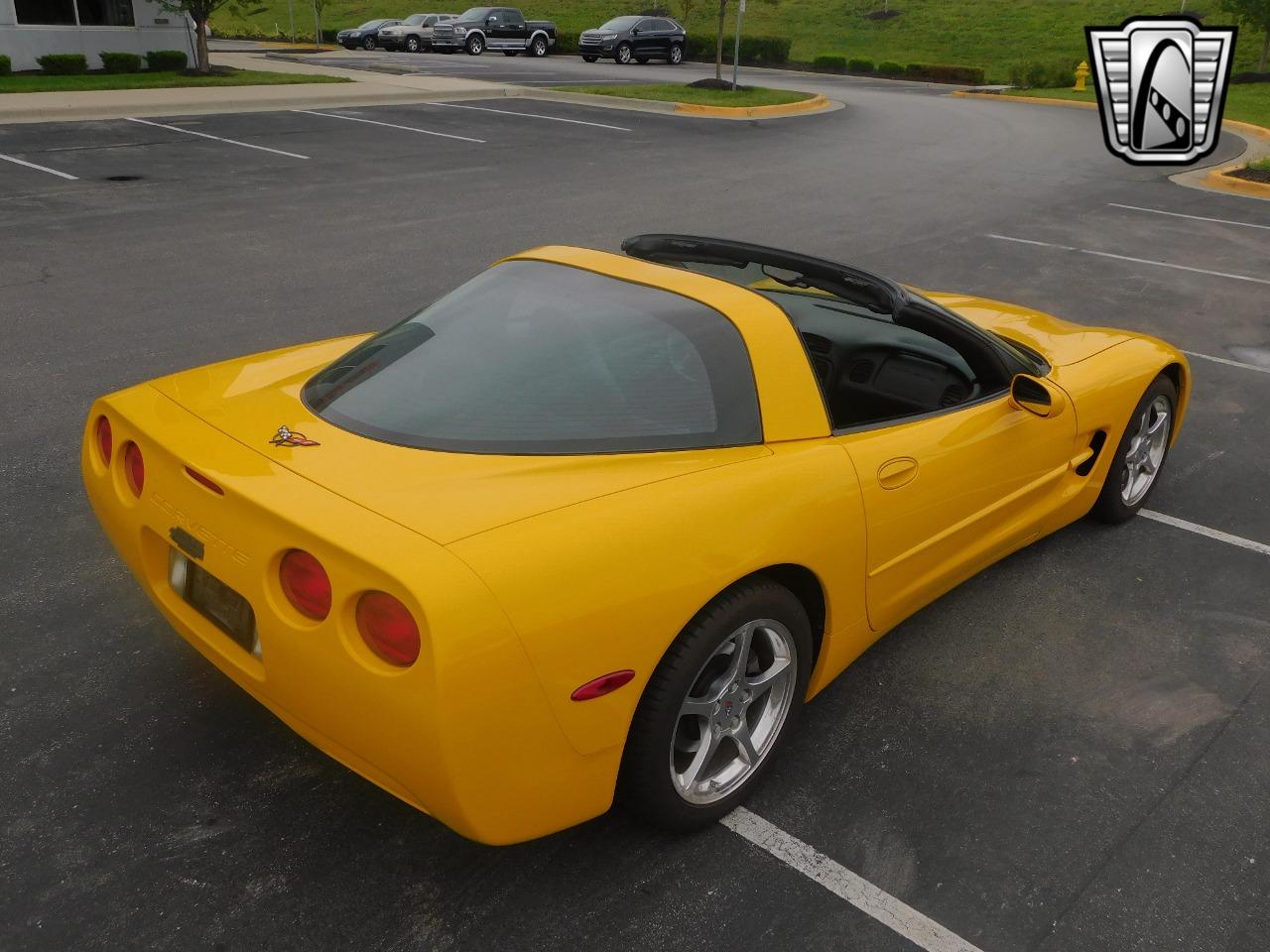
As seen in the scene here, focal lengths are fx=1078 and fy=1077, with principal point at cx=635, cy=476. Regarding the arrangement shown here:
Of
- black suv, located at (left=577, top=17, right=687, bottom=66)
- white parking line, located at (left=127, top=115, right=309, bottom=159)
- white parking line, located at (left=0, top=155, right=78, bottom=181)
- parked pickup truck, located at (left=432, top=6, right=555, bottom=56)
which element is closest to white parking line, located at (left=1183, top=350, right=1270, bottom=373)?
white parking line, located at (left=127, top=115, right=309, bottom=159)

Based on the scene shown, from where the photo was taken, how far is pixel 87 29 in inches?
947

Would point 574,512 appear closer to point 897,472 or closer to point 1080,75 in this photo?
point 897,472

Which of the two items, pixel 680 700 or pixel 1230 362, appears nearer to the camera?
pixel 680 700

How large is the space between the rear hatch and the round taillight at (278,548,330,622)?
0.58ft

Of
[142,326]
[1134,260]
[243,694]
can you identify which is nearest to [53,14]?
[142,326]

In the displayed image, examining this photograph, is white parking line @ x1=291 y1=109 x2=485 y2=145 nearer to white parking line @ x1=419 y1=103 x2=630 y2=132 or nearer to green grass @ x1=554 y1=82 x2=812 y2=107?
white parking line @ x1=419 y1=103 x2=630 y2=132

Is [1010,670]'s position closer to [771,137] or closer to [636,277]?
[636,277]

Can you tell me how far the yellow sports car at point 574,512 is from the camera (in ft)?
7.68

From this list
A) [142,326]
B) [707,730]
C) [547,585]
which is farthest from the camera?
[142,326]

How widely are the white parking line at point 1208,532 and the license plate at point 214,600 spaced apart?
4.12 meters

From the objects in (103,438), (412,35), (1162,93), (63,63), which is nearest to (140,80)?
(63,63)

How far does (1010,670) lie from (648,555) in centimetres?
186

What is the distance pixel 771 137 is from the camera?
63.3 feet

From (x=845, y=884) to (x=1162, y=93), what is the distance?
25984 mm
